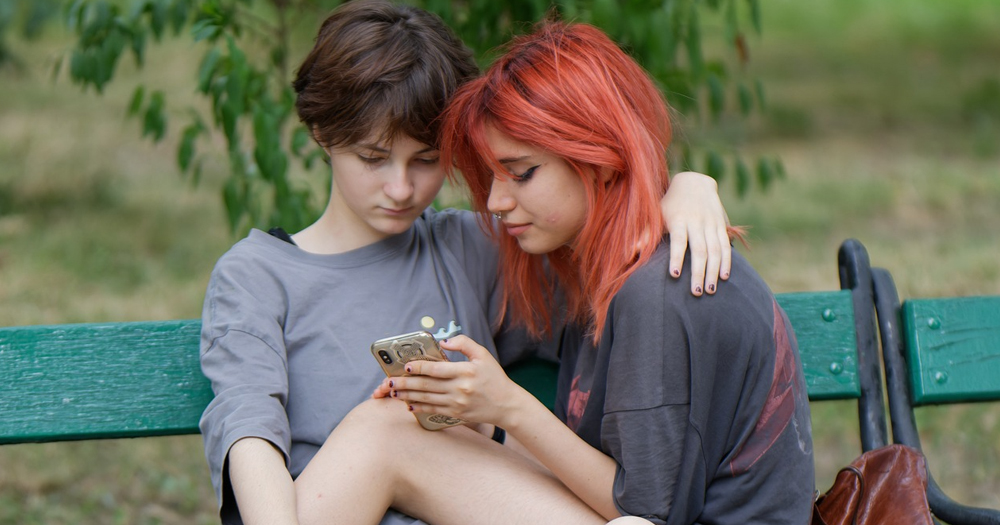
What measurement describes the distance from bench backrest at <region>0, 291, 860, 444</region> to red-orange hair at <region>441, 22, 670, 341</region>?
2.38ft

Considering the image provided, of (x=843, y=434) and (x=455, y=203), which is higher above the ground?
(x=455, y=203)

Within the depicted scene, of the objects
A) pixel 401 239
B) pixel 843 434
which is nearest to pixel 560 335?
pixel 401 239

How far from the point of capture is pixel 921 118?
9.27 m

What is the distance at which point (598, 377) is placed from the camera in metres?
2.00

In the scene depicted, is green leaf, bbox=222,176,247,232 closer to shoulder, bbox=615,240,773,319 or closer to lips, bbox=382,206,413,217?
lips, bbox=382,206,413,217

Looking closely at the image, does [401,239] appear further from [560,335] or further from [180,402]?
[180,402]

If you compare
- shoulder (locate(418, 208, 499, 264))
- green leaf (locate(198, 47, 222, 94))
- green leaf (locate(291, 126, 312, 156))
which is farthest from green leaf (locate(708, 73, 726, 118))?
green leaf (locate(198, 47, 222, 94))

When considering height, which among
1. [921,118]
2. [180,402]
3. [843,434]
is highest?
[180,402]

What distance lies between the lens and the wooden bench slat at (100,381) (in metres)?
2.24

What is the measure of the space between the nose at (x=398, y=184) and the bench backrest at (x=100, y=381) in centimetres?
53

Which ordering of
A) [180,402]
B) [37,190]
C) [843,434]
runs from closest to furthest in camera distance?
[180,402], [843,434], [37,190]

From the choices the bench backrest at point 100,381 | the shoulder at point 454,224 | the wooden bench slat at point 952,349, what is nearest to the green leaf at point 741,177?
the wooden bench slat at point 952,349

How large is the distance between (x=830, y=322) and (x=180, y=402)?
145cm

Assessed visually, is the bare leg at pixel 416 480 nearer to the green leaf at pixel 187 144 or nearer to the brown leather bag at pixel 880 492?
the brown leather bag at pixel 880 492
